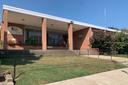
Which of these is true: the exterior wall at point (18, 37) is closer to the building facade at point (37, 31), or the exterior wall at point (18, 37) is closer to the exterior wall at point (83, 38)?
the building facade at point (37, 31)

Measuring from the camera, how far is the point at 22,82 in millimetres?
8641

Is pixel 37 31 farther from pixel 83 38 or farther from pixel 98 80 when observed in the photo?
pixel 98 80

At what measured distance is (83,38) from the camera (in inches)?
1346

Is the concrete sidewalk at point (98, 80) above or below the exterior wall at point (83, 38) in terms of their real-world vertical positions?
below

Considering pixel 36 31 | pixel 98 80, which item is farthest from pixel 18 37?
pixel 98 80

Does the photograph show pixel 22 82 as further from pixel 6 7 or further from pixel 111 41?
pixel 111 41

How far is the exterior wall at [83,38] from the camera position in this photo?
1291 inches

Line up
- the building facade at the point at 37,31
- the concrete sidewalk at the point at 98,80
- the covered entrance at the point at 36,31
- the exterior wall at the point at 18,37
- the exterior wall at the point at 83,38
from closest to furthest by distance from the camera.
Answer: the concrete sidewalk at the point at 98,80 → the building facade at the point at 37,31 → the covered entrance at the point at 36,31 → the exterior wall at the point at 18,37 → the exterior wall at the point at 83,38

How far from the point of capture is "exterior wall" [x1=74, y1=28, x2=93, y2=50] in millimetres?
32781

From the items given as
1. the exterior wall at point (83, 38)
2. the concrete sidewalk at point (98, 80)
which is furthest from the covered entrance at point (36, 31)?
the concrete sidewalk at point (98, 80)

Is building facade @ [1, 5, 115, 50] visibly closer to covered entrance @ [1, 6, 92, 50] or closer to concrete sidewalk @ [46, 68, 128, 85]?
covered entrance @ [1, 6, 92, 50]

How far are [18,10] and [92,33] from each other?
14166mm

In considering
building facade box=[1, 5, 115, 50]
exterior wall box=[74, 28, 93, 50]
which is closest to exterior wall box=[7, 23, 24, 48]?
building facade box=[1, 5, 115, 50]

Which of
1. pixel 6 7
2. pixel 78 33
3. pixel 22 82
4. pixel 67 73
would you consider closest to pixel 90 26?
pixel 78 33
